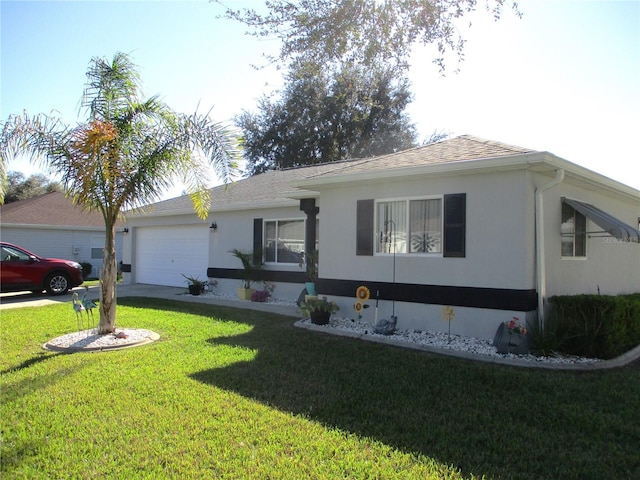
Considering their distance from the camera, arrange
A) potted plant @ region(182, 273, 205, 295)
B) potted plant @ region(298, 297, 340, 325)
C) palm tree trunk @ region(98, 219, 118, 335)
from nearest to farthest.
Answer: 1. palm tree trunk @ region(98, 219, 118, 335)
2. potted plant @ region(298, 297, 340, 325)
3. potted plant @ region(182, 273, 205, 295)

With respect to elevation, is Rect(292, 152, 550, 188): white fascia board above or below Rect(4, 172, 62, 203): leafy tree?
below

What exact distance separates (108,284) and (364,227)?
187 inches

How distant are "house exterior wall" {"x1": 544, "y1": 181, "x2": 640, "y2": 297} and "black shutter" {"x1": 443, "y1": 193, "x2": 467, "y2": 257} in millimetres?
1389

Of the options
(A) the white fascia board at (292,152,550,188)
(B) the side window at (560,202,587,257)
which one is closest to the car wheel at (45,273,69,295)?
(A) the white fascia board at (292,152,550,188)

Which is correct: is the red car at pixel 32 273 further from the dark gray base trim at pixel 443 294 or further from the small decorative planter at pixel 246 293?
the dark gray base trim at pixel 443 294

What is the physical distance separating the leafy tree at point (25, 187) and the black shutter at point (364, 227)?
115 ft

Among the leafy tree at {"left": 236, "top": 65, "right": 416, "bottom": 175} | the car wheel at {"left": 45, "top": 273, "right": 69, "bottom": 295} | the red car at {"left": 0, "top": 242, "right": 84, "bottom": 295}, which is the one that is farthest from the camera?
the leafy tree at {"left": 236, "top": 65, "right": 416, "bottom": 175}

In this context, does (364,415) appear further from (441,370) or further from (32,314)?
(32,314)

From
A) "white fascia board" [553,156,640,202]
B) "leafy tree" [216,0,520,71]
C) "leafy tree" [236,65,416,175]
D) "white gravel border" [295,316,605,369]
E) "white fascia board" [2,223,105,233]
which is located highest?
"leafy tree" [236,65,416,175]

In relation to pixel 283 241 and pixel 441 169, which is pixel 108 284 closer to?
pixel 441 169

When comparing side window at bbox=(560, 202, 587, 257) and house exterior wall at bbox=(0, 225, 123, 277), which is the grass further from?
house exterior wall at bbox=(0, 225, 123, 277)

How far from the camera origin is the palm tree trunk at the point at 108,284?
24.4ft

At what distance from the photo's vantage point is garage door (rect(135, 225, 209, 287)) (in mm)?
15484

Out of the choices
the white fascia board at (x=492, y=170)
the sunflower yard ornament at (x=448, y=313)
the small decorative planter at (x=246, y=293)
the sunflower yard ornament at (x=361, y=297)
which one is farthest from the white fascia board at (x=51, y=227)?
the sunflower yard ornament at (x=448, y=313)
